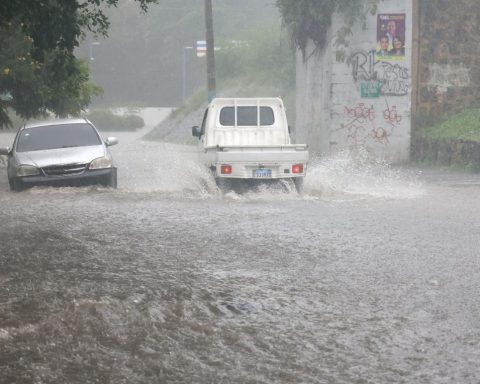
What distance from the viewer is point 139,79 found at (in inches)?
3991

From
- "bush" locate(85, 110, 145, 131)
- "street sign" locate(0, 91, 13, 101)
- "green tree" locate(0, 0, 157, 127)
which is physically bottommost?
"bush" locate(85, 110, 145, 131)

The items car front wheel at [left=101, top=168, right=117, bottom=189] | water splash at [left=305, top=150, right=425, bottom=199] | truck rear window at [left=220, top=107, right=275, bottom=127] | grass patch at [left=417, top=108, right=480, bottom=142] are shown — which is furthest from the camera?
grass patch at [left=417, top=108, right=480, bottom=142]

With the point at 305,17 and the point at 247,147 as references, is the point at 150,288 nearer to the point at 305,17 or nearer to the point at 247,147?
the point at 247,147

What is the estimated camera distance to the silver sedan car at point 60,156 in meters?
16.7

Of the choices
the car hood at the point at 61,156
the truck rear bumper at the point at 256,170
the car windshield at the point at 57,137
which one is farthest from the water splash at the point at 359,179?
the car windshield at the point at 57,137

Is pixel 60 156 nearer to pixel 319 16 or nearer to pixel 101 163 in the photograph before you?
pixel 101 163

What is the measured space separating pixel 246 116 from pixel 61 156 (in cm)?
412

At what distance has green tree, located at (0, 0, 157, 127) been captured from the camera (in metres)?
10.8

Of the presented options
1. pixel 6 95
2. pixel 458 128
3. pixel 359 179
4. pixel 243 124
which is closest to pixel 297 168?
pixel 243 124

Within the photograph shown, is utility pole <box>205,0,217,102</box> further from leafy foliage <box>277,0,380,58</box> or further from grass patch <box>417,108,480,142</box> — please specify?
grass patch <box>417,108,480,142</box>

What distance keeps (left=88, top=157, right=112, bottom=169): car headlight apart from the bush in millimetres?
60599

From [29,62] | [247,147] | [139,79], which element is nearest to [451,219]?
[247,147]

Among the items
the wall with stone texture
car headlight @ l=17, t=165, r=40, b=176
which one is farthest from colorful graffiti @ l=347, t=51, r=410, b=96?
car headlight @ l=17, t=165, r=40, b=176

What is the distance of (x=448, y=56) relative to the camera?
27672 mm
